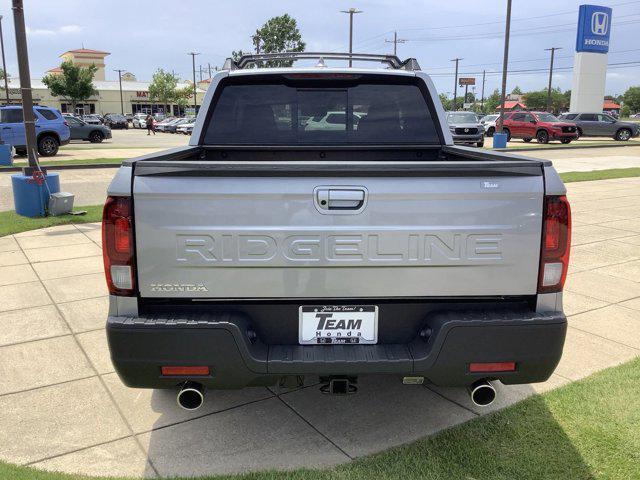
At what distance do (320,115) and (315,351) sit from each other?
2.02 meters

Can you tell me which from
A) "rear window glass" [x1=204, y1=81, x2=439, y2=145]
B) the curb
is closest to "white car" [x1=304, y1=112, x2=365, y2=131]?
"rear window glass" [x1=204, y1=81, x2=439, y2=145]

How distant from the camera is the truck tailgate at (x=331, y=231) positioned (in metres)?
2.61

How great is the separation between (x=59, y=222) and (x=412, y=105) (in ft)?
23.3

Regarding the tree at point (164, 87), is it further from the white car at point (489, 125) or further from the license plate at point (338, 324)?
the license plate at point (338, 324)

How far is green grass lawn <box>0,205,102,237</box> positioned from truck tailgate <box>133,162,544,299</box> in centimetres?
703

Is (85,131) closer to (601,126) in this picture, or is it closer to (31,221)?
(31,221)

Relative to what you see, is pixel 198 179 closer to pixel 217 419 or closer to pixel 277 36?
pixel 217 419

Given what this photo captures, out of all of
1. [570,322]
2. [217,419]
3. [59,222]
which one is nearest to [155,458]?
[217,419]

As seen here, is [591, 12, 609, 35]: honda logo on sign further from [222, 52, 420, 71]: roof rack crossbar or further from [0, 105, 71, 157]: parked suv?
[222, 52, 420, 71]: roof rack crossbar

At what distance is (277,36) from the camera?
6881 centimetres

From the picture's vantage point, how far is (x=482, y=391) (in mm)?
2949

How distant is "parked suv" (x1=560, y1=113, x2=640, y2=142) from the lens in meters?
35.6

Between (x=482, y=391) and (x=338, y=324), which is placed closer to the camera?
(x=338, y=324)

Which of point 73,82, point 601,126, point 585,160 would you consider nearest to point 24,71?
point 585,160
